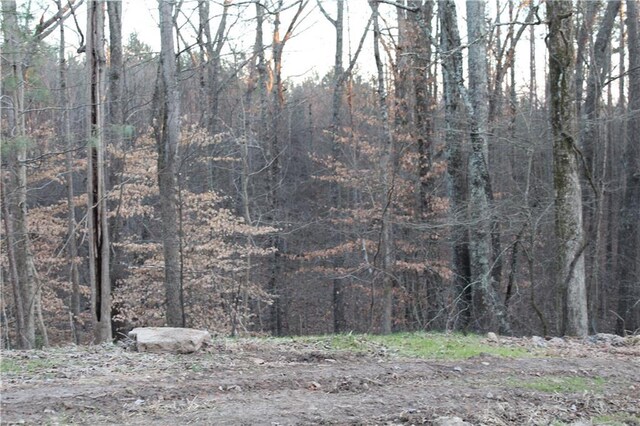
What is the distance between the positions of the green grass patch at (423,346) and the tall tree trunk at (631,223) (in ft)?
39.3

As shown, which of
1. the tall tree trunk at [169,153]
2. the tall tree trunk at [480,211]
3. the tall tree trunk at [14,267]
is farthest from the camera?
the tall tree trunk at [14,267]

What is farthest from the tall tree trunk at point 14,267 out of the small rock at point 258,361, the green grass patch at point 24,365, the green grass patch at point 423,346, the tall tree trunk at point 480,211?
the tall tree trunk at point 480,211

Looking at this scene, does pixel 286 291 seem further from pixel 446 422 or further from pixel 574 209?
pixel 446 422

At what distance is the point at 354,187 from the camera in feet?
64.4

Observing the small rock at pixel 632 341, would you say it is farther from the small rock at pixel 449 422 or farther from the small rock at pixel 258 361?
the small rock at pixel 258 361

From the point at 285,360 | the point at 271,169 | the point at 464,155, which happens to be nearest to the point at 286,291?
the point at 271,169

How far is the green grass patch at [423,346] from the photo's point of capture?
21.3 feet

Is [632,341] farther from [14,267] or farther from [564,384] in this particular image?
[14,267]

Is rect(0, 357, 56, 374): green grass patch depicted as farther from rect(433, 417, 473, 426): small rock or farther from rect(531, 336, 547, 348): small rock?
rect(531, 336, 547, 348): small rock

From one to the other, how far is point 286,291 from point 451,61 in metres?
12.4

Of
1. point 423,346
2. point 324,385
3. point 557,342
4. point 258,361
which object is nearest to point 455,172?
point 557,342

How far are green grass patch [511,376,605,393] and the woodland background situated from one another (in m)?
3.60

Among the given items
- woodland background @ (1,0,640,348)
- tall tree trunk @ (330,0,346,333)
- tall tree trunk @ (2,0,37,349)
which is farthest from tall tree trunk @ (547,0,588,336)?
Result: tall tree trunk @ (330,0,346,333)

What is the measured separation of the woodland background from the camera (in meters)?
9.86
